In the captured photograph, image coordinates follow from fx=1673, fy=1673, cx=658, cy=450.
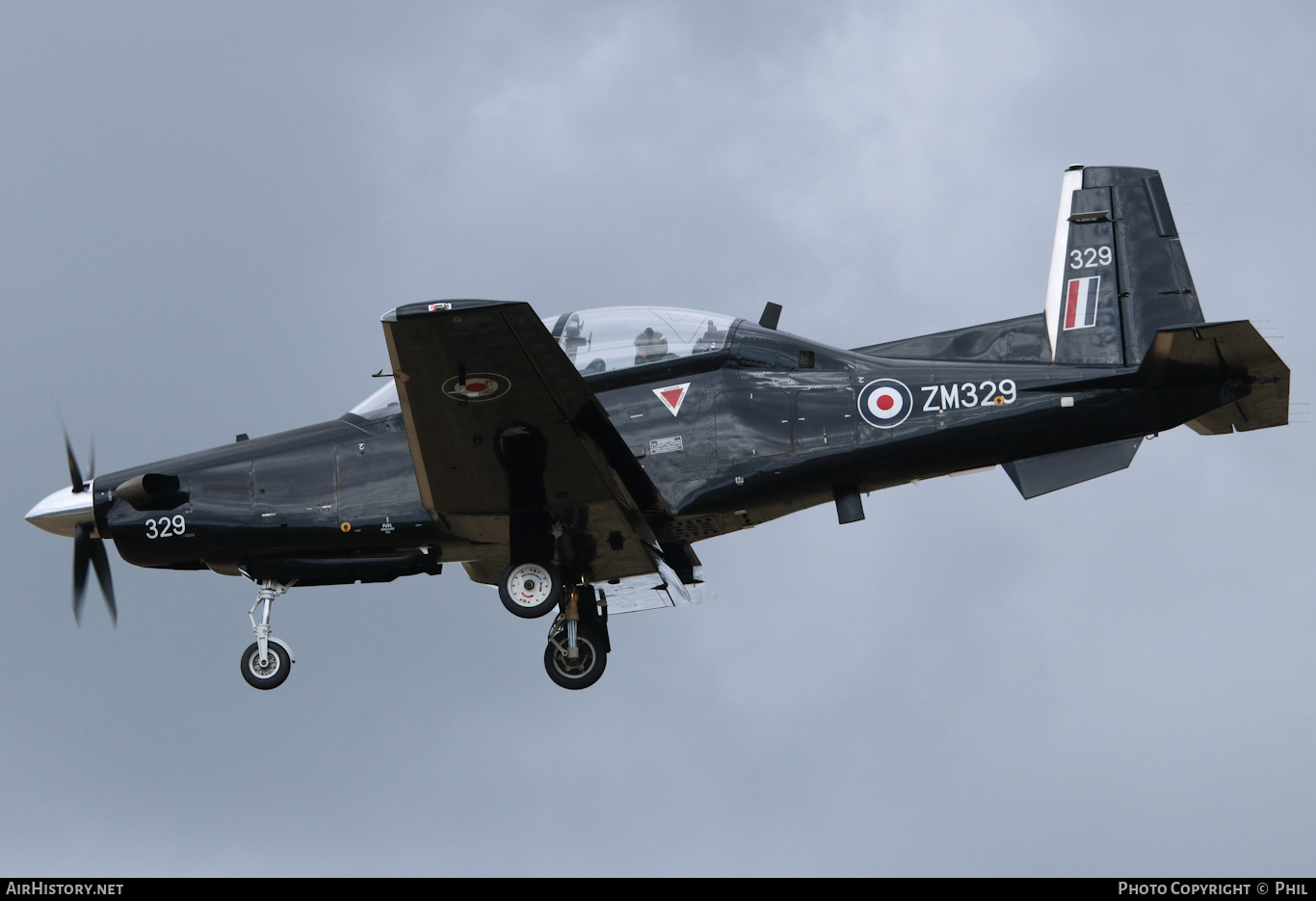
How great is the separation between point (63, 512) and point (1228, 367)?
12.6 metres

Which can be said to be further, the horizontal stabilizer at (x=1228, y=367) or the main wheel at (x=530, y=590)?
the main wheel at (x=530, y=590)

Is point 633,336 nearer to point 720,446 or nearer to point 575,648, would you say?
point 720,446

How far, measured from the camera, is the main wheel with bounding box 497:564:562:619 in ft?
56.1

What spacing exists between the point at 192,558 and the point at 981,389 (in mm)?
8824

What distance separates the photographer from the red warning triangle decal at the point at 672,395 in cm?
1733

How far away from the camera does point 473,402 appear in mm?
16281

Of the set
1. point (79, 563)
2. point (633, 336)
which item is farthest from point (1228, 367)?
point (79, 563)

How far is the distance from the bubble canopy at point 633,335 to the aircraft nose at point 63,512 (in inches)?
224

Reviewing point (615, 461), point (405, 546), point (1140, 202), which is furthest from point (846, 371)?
point (405, 546)

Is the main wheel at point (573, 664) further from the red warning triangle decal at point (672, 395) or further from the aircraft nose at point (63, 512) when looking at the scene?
the aircraft nose at point (63, 512)

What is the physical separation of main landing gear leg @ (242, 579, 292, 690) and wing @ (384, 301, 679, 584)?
2400mm

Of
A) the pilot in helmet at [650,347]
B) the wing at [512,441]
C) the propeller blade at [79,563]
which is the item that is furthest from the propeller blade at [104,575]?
the pilot in helmet at [650,347]

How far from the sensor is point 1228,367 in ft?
53.7
